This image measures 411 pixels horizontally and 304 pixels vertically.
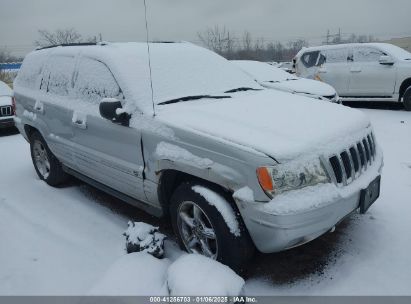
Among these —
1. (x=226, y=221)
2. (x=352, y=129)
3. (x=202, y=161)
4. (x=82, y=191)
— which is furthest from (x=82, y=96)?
(x=352, y=129)

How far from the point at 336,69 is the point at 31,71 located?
7885 mm

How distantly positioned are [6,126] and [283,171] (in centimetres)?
798

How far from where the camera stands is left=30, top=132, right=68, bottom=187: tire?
5.06 meters

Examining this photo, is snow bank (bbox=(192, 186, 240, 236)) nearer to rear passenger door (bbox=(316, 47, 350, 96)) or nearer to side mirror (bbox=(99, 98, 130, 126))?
side mirror (bbox=(99, 98, 130, 126))

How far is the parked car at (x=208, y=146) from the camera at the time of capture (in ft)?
8.57

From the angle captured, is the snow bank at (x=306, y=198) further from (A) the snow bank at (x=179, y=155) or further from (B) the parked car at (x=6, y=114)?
(B) the parked car at (x=6, y=114)

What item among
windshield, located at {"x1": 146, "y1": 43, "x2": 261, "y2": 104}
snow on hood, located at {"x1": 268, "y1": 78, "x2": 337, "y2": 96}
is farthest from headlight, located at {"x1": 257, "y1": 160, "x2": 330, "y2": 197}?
snow on hood, located at {"x1": 268, "y1": 78, "x2": 337, "y2": 96}

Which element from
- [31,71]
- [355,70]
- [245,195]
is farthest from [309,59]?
[245,195]

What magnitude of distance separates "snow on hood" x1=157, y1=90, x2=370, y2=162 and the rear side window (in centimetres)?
254

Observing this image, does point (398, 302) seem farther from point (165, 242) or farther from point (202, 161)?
point (165, 242)

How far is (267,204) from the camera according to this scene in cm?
254

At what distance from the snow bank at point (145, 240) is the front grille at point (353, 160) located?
152 centimetres

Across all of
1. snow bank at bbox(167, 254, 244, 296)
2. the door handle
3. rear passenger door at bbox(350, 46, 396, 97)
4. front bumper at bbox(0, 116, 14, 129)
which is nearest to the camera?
snow bank at bbox(167, 254, 244, 296)

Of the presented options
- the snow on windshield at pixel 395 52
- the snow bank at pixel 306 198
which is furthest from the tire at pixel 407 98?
the snow bank at pixel 306 198
